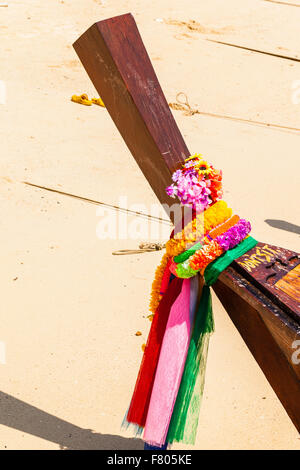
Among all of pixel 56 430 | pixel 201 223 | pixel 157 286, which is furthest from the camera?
pixel 56 430

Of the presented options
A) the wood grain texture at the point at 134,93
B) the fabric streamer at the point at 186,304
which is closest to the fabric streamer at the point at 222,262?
the fabric streamer at the point at 186,304

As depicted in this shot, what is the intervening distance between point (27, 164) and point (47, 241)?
1.42 meters

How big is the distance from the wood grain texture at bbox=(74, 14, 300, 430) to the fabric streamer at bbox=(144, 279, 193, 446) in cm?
22

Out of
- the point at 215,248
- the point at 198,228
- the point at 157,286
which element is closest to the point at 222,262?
the point at 215,248

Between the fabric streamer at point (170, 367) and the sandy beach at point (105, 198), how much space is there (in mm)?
1139

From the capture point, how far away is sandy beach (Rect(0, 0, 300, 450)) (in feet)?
13.7

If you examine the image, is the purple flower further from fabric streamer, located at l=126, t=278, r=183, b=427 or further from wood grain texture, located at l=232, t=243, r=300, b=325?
fabric streamer, located at l=126, t=278, r=183, b=427

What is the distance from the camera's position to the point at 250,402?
→ 169 inches

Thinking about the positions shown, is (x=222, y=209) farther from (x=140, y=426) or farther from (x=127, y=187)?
(x=127, y=187)

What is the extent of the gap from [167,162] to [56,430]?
200 centimetres

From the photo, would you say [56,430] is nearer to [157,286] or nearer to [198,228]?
[157,286]

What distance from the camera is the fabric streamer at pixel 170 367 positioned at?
9.44 feet

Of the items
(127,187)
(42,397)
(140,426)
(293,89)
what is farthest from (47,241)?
(293,89)

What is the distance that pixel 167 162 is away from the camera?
284 centimetres
